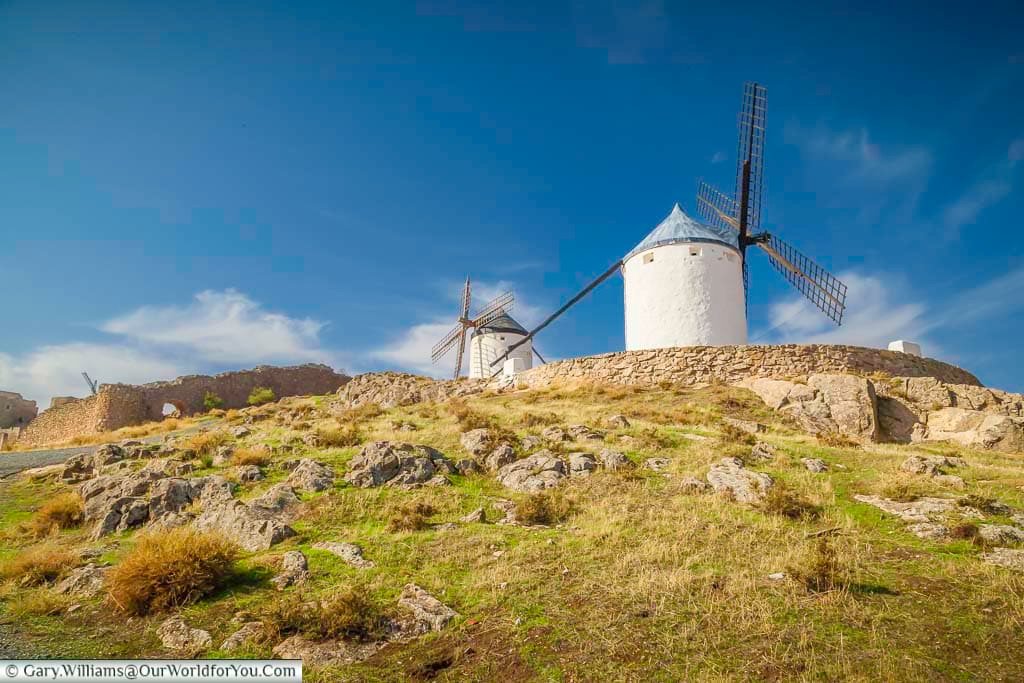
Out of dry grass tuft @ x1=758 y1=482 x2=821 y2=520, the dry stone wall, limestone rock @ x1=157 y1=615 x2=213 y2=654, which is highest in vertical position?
the dry stone wall

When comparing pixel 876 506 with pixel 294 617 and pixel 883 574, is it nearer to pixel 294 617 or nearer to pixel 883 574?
pixel 883 574

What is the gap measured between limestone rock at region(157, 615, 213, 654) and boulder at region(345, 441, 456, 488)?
4.74 meters

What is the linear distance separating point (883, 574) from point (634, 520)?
3171 millimetres

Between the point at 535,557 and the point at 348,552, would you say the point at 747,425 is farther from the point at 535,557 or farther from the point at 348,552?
the point at 348,552

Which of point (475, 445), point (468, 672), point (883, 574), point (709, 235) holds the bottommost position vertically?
point (468, 672)

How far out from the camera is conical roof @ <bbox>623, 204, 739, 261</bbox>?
993 inches

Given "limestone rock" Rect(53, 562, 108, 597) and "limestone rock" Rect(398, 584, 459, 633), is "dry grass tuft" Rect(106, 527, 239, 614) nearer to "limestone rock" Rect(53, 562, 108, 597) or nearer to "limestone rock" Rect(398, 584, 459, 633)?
"limestone rock" Rect(53, 562, 108, 597)

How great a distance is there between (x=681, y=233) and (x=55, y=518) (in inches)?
922

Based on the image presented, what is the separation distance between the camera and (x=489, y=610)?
20.2ft

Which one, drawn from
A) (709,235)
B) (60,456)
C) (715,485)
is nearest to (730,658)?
(715,485)

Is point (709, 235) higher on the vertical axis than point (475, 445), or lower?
higher

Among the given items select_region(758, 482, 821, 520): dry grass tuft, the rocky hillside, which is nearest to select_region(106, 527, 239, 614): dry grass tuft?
the rocky hillside

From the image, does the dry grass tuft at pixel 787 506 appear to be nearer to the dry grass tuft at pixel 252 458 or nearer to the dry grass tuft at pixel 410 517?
the dry grass tuft at pixel 410 517

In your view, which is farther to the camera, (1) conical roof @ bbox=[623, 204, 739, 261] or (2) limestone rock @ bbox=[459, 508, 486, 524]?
(1) conical roof @ bbox=[623, 204, 739, 261]
